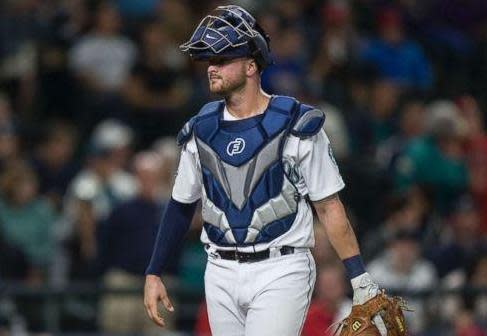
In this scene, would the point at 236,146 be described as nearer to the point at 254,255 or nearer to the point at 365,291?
the point at 254,255

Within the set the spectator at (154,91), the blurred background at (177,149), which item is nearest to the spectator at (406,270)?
the blurred background at (177,149)

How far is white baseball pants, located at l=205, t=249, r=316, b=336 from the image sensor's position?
271 inches

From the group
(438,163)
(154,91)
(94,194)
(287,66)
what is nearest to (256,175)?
(94,194)

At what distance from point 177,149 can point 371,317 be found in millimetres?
6668

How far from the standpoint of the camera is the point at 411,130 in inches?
569

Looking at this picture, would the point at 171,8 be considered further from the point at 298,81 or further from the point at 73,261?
the point at 73,261

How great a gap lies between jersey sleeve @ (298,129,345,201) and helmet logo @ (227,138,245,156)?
0.25 m

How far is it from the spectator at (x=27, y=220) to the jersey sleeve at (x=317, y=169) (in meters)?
5.68

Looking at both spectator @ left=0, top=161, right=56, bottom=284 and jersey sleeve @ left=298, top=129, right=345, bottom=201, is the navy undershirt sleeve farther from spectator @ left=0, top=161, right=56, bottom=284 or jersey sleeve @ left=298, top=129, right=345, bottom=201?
spectator @ left=0, top=161, right=56, bottom=284

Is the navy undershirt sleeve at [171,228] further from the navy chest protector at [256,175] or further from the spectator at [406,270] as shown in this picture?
the spectator at [406,270]

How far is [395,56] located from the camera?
15.5 metres

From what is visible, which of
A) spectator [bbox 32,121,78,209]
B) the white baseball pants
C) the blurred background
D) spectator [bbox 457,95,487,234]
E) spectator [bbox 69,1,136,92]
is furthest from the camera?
spectator [bbox 69,1,136,92]

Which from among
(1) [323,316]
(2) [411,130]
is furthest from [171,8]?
(1) [323,316]

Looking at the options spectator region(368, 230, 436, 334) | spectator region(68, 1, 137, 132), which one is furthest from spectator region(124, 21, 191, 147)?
spectator region(368, 230, 436, 334)
